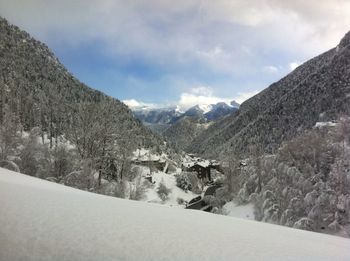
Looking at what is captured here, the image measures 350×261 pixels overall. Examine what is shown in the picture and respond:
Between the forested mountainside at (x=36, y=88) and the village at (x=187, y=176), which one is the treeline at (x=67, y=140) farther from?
the village at (x=187, y=176)

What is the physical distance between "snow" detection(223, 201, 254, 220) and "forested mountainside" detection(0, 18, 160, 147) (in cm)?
1970

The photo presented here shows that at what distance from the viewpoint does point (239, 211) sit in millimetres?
23984

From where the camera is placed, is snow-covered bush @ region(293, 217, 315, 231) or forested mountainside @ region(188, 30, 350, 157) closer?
snow-covered bush @ region(293, 217, 315, 231)

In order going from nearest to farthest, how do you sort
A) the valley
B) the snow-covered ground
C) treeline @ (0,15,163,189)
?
the valley < treeline @ (0,15,163,189) < the snow-covered ground

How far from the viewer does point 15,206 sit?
4.10m

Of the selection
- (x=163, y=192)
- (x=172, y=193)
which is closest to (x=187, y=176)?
(x=172, y=193)

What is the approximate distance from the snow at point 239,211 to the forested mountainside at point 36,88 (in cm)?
1970

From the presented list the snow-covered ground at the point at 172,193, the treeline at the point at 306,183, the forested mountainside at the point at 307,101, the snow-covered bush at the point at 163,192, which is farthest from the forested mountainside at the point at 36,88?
the forested mountainside at the point at 307,101

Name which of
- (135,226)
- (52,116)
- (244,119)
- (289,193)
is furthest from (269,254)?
(244,119)

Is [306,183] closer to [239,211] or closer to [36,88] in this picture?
[239,211]

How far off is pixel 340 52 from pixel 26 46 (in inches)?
2698

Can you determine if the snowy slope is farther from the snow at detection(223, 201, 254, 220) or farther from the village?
the village

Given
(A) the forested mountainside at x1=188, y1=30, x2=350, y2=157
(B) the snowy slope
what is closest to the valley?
(B) the snowy slope

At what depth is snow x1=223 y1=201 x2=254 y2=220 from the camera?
2270cm
